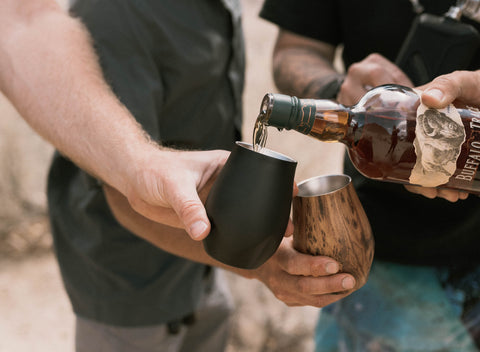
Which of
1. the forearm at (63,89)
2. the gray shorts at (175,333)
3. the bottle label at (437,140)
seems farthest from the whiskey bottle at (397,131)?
the gray shorts at (175,333)

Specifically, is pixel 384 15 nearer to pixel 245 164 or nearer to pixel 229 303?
pixel 245 164

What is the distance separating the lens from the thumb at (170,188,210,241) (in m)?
Result: 0.68

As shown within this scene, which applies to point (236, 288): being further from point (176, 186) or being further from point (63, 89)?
point (176, 186)

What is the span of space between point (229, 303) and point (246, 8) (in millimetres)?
1734

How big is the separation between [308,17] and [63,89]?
66 cm

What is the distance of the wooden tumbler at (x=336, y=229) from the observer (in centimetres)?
74

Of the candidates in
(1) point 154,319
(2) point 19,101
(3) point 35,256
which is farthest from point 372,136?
(3) point 35,256

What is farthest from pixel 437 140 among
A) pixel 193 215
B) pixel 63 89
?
pixel 63 89

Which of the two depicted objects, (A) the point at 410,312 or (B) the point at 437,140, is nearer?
(B) the point at 437,140

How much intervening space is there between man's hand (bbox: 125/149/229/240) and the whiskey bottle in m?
0.13

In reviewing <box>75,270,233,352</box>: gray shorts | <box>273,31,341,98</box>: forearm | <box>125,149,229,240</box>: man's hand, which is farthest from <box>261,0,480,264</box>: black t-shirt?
<box>75,270,233,352</box>: gray shorts

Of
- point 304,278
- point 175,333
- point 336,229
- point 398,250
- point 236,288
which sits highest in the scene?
point 336,229

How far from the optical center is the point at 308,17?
4.31ft

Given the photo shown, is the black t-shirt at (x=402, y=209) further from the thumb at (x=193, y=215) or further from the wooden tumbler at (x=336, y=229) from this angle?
the thumb at (x=193, y=215)
